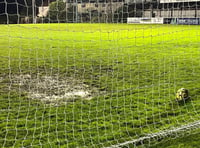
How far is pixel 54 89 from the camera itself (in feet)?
16.8

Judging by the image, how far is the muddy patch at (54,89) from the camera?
4.64 metres

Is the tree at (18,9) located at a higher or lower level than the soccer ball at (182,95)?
higher

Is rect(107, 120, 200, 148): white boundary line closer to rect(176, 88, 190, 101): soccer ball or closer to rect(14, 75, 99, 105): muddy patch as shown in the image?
rect(176, 88, 190, 101): soccer ball

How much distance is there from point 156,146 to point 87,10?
3418mm

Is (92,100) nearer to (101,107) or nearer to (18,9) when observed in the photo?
(101,107)

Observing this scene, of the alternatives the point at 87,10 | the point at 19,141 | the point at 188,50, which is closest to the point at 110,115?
the point at 19,141

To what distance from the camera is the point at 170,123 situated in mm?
3688

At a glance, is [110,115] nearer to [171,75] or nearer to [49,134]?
[49,134]

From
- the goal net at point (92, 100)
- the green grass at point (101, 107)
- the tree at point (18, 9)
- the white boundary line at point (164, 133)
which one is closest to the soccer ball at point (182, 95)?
the goal net at point (92, 100)

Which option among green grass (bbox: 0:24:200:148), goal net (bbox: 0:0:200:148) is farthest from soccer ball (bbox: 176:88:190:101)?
green grass (bbox: 0:24:200:148)

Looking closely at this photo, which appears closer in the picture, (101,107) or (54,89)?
(101,107)

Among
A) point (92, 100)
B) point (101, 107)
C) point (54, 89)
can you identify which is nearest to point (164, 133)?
point (101, 107)

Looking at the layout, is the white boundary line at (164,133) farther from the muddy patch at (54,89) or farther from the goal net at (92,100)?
the muddy patch at (54,89)

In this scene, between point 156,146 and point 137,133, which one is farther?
point 137,133
